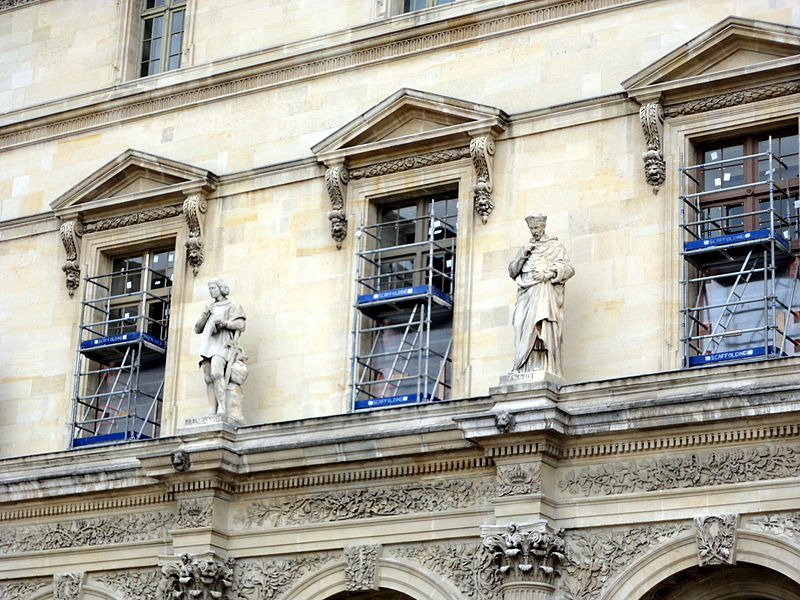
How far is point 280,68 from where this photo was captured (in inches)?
1043

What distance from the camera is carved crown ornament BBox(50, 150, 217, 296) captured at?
1031 inches

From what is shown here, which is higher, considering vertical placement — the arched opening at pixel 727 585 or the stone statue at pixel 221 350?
the stone statue at pixel 221 350

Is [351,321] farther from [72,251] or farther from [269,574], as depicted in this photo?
[72,251]

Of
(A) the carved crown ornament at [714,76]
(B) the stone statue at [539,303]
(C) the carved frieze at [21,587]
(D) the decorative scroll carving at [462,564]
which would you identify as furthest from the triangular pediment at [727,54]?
(C) the carved frieze at [21,587]

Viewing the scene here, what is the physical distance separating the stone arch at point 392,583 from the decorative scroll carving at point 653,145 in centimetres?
528

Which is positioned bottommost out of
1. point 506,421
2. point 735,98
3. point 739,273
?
point 506,421

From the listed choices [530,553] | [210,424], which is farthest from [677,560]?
[210,424]

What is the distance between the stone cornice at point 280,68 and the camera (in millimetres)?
24766

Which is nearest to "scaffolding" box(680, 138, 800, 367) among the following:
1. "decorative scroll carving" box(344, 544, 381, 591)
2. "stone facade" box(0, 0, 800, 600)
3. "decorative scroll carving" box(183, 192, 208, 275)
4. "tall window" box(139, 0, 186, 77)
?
"stone facade" box(0, 0, 800, 600)

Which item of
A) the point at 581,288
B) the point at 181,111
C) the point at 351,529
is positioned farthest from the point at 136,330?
the point at 581,288

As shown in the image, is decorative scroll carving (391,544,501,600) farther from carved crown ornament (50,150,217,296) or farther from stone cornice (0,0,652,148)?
stone cornice (0,0,652,148)

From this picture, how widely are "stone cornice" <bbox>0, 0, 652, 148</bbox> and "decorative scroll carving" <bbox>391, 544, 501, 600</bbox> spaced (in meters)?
6.81

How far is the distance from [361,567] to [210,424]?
272 centimetres

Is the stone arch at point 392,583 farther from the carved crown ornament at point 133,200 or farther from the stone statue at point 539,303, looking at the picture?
the carved crown ornament at point 133,200
